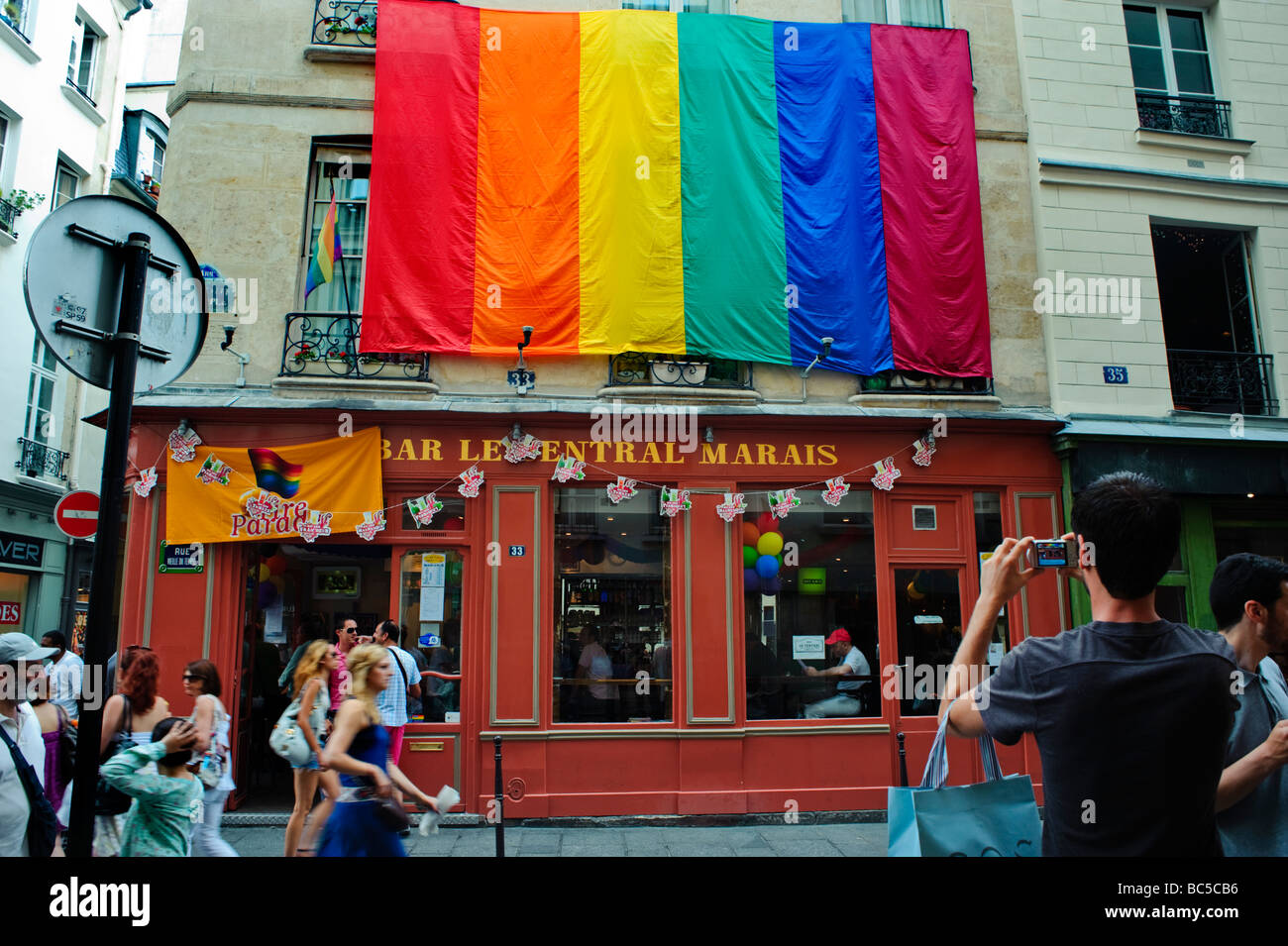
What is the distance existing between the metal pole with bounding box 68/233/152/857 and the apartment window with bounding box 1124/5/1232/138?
12873 millimetres

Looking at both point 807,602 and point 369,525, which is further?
point 807,602

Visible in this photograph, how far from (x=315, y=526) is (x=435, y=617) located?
5.67ft

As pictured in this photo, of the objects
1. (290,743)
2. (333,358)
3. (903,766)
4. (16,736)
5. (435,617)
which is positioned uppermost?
(333,358)

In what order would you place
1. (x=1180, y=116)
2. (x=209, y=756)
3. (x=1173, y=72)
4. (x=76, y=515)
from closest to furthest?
(x=209, y=756)
(x=76, y=515)
(x=1180, y=116)
(x=1173, y=72)

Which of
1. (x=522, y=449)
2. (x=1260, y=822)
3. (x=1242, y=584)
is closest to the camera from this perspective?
(x=1260, y=822)

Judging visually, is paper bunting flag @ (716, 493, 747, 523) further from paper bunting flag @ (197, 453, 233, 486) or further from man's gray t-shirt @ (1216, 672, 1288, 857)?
man's gray t-shirt @ (1216, 672, 1288, 857)

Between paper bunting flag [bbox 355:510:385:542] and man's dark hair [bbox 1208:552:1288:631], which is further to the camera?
paper bunting flag [bbox 355:510:385:542]

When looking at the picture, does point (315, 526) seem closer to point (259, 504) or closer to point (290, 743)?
point (259, 504)

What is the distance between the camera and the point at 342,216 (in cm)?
1057

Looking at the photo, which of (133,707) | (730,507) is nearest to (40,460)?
(133,707)

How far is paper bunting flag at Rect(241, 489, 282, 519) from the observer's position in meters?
9.48

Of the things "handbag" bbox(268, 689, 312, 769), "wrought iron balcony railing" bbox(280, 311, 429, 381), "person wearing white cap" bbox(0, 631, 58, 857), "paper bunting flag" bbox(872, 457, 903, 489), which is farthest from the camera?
"paper bunting flag" bbox(872, 457, 903, 489)

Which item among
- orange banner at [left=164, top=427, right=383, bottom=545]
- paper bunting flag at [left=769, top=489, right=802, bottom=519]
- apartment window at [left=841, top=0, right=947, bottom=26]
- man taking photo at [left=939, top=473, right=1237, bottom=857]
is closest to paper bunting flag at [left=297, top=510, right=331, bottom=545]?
orange banner at [left=164, top=427, right=383, bottom=545]
